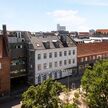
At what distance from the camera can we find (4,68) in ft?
235

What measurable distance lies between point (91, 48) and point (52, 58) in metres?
Answer: 25.6

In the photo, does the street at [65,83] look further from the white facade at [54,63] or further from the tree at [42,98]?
the tree at [42,98]

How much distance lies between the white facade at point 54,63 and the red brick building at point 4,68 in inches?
424

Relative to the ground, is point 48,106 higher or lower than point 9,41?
lower

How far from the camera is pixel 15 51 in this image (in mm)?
77688

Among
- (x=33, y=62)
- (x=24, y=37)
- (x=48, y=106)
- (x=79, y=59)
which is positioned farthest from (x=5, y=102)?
(x=79, y=59)

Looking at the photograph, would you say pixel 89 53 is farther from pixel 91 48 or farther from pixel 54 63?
pixel 54 63

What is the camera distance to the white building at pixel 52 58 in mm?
81750

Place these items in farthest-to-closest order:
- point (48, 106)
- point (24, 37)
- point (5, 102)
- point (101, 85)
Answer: point (24, 37) → point (5, 102) → point (101, 85) → point (48, 106)

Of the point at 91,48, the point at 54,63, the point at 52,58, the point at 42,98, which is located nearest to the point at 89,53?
the point at 91,48

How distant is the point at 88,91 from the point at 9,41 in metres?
28.9

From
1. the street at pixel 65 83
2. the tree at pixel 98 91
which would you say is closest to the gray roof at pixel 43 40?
the street at pixel 65 83

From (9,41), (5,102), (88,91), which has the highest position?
(9,41)

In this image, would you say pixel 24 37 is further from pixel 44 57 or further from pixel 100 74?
pixel 100 74
